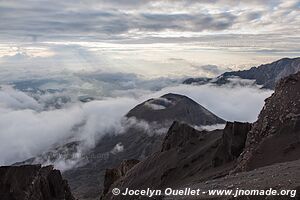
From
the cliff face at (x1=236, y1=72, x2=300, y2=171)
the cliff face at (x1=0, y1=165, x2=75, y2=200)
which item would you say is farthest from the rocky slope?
the cliff face at (x1=0, y1=165, x2=75, y2=200)

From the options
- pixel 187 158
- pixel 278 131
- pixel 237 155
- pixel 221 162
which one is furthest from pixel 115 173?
pixel 278 131

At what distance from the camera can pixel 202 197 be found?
146 feet

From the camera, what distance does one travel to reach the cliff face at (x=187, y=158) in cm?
11788

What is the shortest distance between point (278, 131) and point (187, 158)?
70962 mm

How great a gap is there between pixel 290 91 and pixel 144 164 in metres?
92.4

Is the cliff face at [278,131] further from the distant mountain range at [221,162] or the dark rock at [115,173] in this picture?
the dark rock at [115,173]

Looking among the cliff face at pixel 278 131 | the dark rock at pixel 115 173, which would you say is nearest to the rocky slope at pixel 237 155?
the cliff face at pixel 278 131

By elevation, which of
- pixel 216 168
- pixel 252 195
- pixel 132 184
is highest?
pixel 252 195

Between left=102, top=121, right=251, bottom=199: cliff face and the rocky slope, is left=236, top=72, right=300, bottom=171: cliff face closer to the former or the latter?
the rocky slope

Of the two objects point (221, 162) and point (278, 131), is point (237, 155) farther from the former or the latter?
point (278, 131)

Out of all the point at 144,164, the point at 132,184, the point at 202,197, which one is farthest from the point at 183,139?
the point at 202,197

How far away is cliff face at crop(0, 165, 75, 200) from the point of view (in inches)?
3986

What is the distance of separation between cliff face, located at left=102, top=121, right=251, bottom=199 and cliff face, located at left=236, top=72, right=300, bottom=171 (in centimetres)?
2497

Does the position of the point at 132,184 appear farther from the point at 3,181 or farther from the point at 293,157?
the point at 293,157
